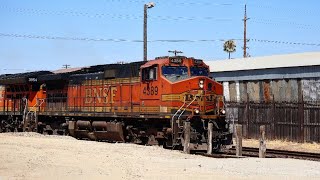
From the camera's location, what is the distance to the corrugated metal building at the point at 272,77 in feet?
73.6

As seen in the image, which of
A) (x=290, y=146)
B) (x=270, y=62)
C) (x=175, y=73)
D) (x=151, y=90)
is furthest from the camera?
(x=270, y=62)

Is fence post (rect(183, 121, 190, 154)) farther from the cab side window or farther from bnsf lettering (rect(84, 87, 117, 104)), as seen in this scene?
bnsf lettering (rect(84, 87, 117, 104))

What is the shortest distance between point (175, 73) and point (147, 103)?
1.63 meters

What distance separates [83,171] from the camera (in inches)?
411

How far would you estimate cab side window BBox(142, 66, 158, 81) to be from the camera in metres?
17.4

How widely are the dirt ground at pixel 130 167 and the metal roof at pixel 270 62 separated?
1095 cm

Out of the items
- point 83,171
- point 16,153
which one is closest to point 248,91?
point 16,153

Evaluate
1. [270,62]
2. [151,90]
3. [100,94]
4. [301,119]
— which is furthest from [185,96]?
[270,62]

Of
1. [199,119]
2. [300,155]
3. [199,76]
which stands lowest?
[300,155]

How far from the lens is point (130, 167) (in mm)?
11094

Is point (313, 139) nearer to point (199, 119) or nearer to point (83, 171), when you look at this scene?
point (199, 119)

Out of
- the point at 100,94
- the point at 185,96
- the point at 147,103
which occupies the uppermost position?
the point at 100,94

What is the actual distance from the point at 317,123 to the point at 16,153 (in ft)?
44.6

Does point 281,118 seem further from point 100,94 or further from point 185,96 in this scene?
point 100,94
